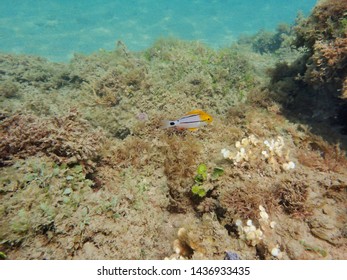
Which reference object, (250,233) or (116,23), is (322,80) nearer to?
(250,233)

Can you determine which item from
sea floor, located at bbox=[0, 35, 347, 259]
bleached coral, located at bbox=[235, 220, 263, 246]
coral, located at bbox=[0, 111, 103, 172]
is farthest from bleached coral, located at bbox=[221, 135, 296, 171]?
coral, located at bbox=[0, 111, 103, 172]

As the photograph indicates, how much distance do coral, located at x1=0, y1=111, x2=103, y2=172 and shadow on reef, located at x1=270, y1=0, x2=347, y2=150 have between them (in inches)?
192

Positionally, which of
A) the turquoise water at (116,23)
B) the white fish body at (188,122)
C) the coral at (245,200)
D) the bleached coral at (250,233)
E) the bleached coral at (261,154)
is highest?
the turquoise water at (116,23)

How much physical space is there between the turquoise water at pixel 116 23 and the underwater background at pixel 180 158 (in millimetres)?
14007

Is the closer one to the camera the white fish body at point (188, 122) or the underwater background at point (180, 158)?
the underwater background at point (180, 158)

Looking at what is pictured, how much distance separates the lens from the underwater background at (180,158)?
3.29m

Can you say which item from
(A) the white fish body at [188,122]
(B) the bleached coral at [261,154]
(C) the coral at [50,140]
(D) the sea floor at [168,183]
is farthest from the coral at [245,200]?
(C) the coral at [50,140]

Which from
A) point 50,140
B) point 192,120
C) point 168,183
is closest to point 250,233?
point 168,183

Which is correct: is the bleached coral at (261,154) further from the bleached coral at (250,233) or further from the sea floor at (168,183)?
the bleached coral at (250,233)

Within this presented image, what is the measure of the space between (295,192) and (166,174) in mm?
2318

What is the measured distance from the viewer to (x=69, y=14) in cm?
2867

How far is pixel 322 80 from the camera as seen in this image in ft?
17.2

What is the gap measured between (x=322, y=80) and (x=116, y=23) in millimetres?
26330

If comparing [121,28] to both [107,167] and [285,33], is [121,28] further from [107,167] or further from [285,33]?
[107,167]
